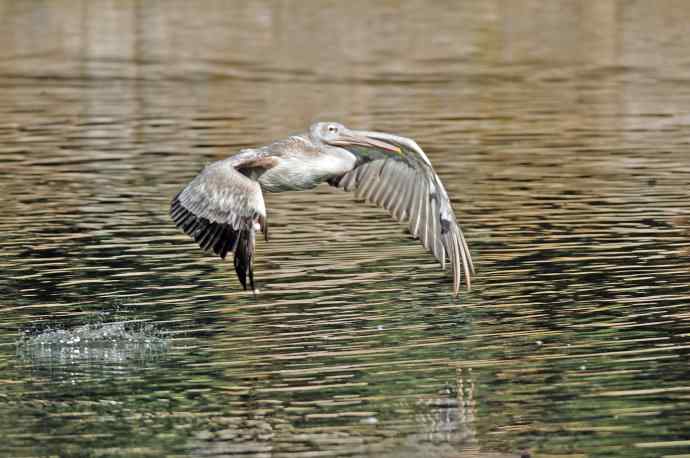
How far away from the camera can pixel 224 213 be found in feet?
42.8

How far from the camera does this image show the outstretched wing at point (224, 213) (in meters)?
12.9

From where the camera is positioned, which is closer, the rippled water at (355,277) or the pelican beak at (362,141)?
the rippled water at (355,277)

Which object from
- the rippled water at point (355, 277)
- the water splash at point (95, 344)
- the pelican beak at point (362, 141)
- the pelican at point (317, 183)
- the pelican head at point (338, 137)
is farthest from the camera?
the pelican head at point (338, 137)

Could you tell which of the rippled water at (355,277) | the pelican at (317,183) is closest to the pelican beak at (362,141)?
the pelican at (317,183)

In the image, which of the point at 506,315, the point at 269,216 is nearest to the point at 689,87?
the point at 269,216

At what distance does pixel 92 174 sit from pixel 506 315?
937cm

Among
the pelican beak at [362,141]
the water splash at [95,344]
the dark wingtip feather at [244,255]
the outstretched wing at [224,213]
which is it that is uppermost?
the pelican beak at [362,141]

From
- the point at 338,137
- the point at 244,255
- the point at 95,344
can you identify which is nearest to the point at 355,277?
the point at 338,137

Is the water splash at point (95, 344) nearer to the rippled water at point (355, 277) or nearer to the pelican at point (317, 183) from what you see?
the rippled water at point (355, 277)

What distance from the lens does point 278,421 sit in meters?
10.8

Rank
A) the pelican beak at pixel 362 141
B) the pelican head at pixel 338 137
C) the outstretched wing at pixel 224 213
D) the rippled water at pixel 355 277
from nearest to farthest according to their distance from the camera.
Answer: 1. the rippled water at pixel 355 277
2. the outstretched wing at pixel 224 213
3. the pelican beak at pixel 362 141
4. the pelican head at pixel 338 137

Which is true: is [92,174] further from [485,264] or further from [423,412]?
[423,412]

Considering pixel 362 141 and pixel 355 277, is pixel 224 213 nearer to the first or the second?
pixel 362 141

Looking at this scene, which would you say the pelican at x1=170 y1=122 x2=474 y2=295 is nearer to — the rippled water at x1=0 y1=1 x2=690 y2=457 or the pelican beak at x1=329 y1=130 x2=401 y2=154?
the pelican beak at x1=329 y1=130 x2=401 y2=154
